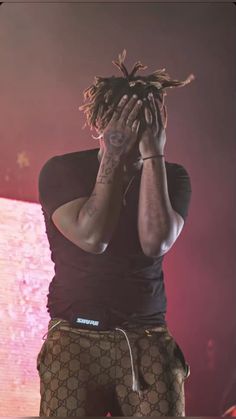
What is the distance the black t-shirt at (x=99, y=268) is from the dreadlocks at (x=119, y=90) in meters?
0.15

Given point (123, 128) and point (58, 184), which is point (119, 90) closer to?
point (123, 128)

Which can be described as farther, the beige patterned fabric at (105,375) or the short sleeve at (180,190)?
the short sleeve at (180,190)

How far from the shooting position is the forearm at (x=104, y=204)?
1840 millimetres

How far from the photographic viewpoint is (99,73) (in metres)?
2.03

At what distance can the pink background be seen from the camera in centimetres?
190

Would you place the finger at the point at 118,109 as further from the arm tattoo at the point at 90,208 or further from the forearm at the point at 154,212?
the arm tattoo at the point at 90,208

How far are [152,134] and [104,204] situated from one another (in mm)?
317

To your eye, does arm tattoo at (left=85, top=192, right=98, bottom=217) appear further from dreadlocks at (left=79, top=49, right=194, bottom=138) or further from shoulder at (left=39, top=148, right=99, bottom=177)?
dreadlocks at (left=79, top=49, right=194, bottom=138)

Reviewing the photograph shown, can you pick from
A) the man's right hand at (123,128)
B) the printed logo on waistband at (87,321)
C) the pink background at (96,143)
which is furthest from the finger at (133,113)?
the printed logo on waistband at (87,321)

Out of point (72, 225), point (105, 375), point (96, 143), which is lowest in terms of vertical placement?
point (105, 375)

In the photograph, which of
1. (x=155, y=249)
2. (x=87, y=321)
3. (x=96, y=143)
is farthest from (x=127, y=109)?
(x=87, y=321)

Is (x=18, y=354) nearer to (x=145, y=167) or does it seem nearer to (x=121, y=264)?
(x=121, y=264)

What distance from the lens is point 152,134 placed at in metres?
1.97

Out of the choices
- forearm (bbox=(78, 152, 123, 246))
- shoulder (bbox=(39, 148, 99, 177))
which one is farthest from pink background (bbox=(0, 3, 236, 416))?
forearm (bbox=(78, 152, 123, 246))
